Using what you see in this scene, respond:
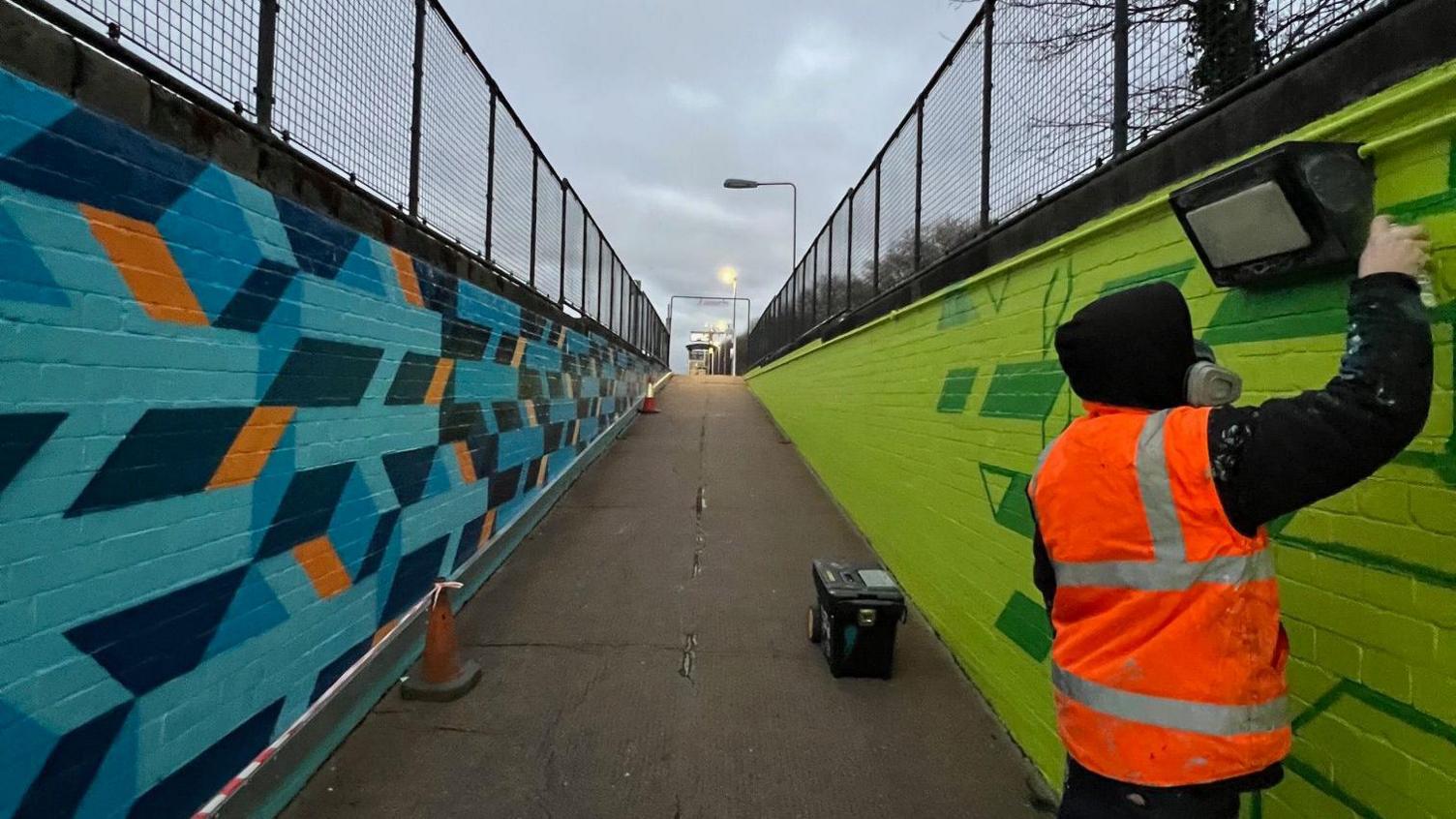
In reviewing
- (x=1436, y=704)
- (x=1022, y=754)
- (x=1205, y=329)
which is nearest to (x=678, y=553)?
(x=1022, y=754)

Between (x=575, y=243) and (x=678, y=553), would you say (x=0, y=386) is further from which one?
(x=575, y=243)

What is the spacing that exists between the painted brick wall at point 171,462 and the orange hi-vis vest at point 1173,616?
2.79m

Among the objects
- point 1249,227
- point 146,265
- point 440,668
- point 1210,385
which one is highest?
point 1249,227

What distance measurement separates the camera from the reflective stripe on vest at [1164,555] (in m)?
1.39

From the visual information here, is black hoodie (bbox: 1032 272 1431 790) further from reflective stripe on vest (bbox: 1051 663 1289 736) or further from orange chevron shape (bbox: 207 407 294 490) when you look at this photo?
orange chevron shape (bbox: 207 407 294 490)

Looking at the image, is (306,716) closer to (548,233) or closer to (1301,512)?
(1301,512)

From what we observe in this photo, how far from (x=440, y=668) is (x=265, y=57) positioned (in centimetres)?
316

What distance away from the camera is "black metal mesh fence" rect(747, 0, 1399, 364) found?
2572 millimetres

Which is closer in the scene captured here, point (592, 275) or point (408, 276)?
→ point (408, 276)

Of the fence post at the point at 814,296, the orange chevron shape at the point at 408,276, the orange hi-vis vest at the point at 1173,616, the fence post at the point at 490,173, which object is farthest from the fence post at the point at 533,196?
the orange hi-vis vest at the point at 1173,616

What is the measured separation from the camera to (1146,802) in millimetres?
1459

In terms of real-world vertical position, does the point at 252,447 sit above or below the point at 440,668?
above

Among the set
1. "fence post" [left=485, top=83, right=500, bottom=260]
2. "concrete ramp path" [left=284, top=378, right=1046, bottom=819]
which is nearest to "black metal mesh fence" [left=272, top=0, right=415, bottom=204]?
"fence post" [left=485, top=83, right=500, bottom=260]

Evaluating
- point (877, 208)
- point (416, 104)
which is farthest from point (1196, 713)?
point (877, 208)
